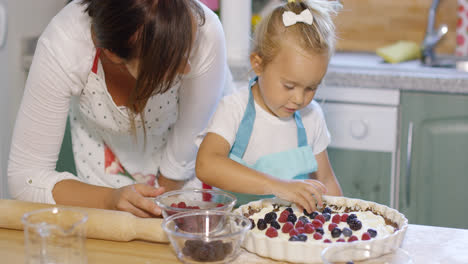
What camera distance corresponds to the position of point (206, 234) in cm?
Answer: 101

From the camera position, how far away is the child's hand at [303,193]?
1169 millimetres

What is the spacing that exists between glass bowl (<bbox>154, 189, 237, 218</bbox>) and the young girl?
17 centimetres

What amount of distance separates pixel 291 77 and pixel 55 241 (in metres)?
0.69

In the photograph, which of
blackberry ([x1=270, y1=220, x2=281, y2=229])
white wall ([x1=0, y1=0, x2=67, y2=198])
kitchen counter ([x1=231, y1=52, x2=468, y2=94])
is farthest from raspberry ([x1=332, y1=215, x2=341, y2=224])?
white wall ([x1=0, y1=0, x2=67, y2=198])

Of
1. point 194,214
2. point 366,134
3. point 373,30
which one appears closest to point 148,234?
point 194,214

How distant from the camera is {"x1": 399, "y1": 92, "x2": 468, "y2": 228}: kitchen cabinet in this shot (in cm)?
205

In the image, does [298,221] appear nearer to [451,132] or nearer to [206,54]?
[206,54]

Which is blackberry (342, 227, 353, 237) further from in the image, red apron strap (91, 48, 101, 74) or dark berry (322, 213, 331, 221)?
red apron strap (91, 48, 101, 74)

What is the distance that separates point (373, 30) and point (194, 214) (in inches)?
77.7

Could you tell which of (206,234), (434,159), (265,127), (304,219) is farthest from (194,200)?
(434,159)

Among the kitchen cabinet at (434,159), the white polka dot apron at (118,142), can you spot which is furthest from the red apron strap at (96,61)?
the kitchen cabinet at (434,159)

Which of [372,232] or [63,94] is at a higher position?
[63,94]

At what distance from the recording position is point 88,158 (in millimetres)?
1712

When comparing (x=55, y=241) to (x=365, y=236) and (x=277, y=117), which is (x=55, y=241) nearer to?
(x=365, y=236)
